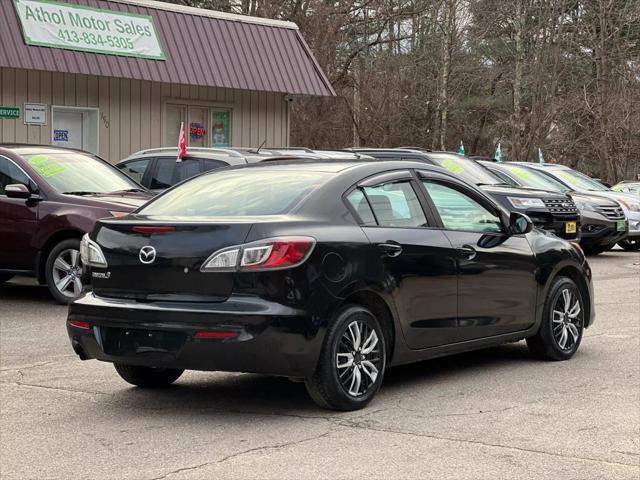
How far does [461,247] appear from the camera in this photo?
776 centimetres

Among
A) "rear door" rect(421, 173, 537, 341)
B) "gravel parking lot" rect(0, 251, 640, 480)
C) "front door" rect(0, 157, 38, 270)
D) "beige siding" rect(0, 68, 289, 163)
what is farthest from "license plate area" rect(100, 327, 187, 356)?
"beige siding" rect(0, 68, 289, 163)

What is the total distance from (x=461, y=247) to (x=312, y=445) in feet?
7.66

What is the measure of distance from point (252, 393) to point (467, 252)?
180 cm

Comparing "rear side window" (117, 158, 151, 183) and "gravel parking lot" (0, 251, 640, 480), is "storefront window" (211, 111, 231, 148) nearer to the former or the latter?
"rear side window" (117, 158, 151, 183)

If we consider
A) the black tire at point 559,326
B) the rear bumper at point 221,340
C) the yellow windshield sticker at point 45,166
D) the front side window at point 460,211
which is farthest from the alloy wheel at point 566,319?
the yellow windshield sticker at point 45,166

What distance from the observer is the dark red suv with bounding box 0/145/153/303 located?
11.8 metres

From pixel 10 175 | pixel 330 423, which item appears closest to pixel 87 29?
pixel 10 175

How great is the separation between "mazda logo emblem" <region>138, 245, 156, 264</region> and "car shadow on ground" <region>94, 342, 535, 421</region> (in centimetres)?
94

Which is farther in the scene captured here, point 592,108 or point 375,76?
point 592,108

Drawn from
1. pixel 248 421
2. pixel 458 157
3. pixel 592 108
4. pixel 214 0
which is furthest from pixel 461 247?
pixel 592 108

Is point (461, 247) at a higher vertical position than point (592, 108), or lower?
lower

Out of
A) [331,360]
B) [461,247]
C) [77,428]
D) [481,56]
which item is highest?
[481,56]

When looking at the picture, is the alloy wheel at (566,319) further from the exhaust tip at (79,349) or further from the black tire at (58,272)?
the black tire at (58,272)

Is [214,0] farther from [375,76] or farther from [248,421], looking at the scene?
[248,421]
